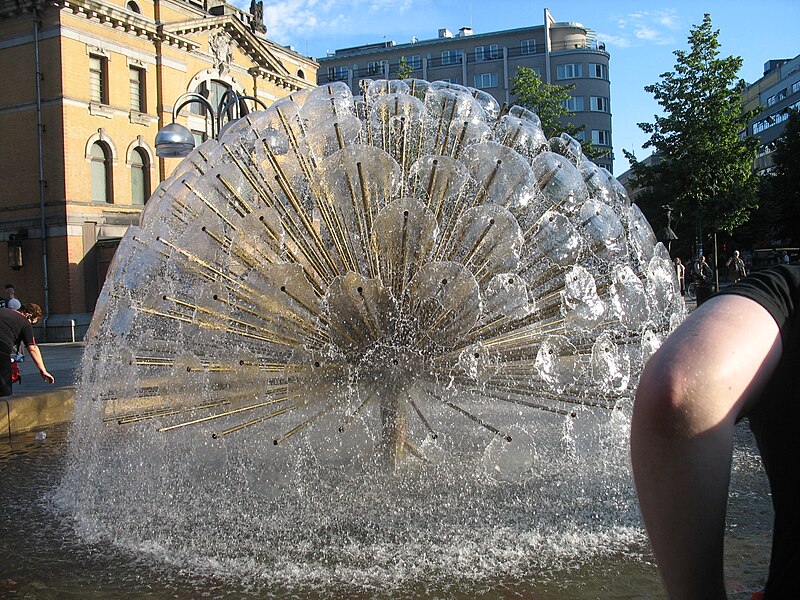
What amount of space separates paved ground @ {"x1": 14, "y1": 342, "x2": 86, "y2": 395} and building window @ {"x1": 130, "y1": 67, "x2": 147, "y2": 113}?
35.6 ft

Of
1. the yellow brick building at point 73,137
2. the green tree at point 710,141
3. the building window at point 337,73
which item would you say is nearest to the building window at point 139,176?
the yellow brick building at point 73,137

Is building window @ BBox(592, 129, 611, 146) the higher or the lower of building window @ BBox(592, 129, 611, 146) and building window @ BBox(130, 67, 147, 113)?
the higher

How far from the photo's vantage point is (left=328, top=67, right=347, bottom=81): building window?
240 feet

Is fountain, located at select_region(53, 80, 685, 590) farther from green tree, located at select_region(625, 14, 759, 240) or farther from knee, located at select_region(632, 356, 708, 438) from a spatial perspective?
green tree, located at select_region(625, 14, 759, 240)

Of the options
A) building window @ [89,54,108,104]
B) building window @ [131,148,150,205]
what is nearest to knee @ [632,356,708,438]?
building window @ [89,54,108,104]

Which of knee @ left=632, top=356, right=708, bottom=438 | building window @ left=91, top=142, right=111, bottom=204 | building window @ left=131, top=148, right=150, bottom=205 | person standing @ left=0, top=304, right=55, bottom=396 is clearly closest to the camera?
knee @ left=632, top=356, right=708, bottom=438

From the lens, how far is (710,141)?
28.3m

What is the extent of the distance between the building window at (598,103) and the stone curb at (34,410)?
215 ft

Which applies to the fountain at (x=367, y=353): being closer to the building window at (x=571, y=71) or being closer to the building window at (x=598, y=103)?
the building window at (x=571, y=71)

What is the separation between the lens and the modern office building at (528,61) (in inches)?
2643

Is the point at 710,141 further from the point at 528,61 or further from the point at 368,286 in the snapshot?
the point at 528,61

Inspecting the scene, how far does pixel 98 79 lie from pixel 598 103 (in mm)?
50046

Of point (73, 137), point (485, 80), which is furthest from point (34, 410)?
point (485, 80)

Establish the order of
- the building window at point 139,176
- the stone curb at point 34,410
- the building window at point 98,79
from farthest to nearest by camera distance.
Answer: the building window at point 139,176 → the building window at point 98,79 → the stone curb at point 34,410
